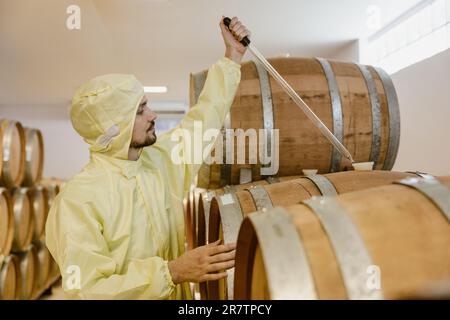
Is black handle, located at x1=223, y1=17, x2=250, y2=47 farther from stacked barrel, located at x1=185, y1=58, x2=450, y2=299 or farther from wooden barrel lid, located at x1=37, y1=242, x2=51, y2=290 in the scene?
wooden barrel lid, located at x1=37, y1=242, x2=51, y2=290

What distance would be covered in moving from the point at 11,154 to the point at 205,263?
339 centimetres

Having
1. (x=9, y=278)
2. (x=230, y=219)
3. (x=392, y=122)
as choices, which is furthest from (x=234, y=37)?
(x=9, y=278)

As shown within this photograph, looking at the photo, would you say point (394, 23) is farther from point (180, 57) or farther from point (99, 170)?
point (99, 170)

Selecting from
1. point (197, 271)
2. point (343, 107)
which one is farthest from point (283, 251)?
point (343, 107)

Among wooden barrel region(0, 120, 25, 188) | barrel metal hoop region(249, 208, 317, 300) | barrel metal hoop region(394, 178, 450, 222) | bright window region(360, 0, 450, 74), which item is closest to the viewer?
barrel metal hoop region(249, 208, 317, 300)

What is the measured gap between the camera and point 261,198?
153cm

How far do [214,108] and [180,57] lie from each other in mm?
4228

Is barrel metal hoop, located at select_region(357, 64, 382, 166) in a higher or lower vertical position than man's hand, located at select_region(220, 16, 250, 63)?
lower

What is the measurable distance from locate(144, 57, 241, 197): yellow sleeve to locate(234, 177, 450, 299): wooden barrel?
3.45ft

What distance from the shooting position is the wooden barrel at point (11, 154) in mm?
3703

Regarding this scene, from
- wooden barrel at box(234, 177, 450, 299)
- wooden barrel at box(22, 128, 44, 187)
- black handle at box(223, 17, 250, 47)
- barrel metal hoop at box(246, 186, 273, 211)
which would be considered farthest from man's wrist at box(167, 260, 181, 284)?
wooden barrel at box(22, 128, 44, 187)

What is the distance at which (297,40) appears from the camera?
4945mm

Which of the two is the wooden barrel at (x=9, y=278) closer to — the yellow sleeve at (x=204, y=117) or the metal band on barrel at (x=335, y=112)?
the yellow sleeve at (x=204, y=117)

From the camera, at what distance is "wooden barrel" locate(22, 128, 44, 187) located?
13.9ft
